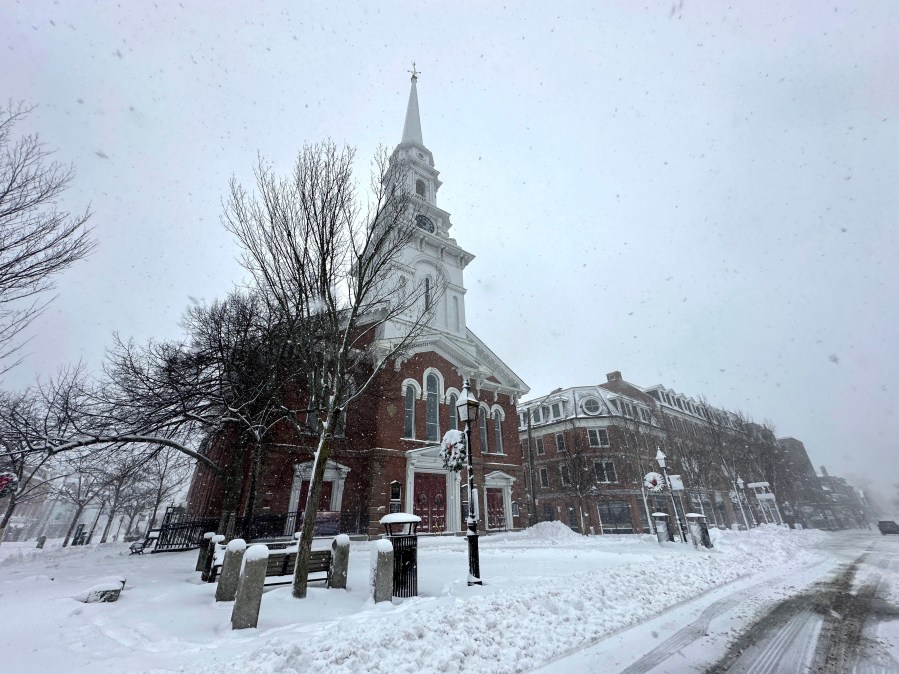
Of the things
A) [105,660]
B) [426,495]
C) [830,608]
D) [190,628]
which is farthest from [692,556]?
[105,660]

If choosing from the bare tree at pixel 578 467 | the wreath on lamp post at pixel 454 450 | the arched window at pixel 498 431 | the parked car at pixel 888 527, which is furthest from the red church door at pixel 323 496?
the parked car at pixel 888 527

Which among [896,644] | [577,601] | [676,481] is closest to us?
[896,644]

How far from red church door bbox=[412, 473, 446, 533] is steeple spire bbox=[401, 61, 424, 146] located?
96.0 ft

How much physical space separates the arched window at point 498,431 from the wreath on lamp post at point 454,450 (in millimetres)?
6332

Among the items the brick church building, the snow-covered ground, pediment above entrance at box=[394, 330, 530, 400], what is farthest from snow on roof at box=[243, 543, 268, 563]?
pediment above entrance at box=[394, 330, 530, 400]

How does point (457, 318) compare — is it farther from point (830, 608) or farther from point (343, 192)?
point (830, 608)

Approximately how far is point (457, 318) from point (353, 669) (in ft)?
78.4

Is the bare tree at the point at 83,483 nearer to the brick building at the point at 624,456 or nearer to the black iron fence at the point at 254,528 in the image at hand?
the black iron fence at the point at 254,528

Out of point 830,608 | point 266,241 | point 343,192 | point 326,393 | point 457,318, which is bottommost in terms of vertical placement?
point 830,608

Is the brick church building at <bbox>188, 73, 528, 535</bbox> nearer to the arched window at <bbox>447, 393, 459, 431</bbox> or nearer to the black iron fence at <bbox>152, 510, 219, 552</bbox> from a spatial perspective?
the arched window at <bbox>447, 393, 459, 431</bbox>

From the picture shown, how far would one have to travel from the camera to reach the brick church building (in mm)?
17969

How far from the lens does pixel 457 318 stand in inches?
1077

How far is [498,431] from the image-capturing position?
2525 cm

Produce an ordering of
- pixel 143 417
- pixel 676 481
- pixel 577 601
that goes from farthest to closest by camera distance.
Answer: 1. pixel 676 481
2. pixel 143 417
3. pixel 577 601
